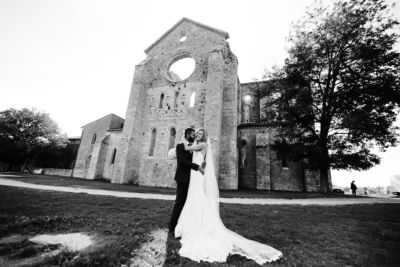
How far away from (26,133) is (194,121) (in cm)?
2715

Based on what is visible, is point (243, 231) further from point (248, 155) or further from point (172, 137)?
point (248, 155)

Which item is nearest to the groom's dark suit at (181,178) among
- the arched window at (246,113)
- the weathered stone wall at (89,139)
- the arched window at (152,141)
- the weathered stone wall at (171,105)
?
the weathered stone wall at (171,105)

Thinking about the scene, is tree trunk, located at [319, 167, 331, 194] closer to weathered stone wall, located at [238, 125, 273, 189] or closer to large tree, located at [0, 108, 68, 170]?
weathered stone wall, located at [238, 125, 273, 189]

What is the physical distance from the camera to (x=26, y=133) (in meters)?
27.2

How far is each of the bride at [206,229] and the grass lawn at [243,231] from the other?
19cm

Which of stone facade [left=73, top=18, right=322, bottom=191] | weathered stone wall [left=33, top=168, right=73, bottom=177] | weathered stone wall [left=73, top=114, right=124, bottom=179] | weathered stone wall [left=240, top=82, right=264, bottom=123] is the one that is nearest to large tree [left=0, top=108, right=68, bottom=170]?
weathered stone wall [left=33, top=168, right=73, bottom=177]

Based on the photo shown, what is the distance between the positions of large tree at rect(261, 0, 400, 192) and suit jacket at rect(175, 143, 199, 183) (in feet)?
37.8

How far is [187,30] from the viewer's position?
62.6 ft

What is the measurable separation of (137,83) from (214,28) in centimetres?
896

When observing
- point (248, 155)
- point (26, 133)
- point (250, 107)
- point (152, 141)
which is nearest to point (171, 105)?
point (152, 141)

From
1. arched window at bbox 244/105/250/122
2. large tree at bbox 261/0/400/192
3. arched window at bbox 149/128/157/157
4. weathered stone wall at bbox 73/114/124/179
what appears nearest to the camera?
large tree at bbox 261/0/400/192

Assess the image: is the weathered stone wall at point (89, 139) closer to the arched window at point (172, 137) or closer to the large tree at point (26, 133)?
the large tree at point (26, 133)

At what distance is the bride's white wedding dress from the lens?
9.10ft

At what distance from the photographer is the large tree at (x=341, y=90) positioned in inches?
467
